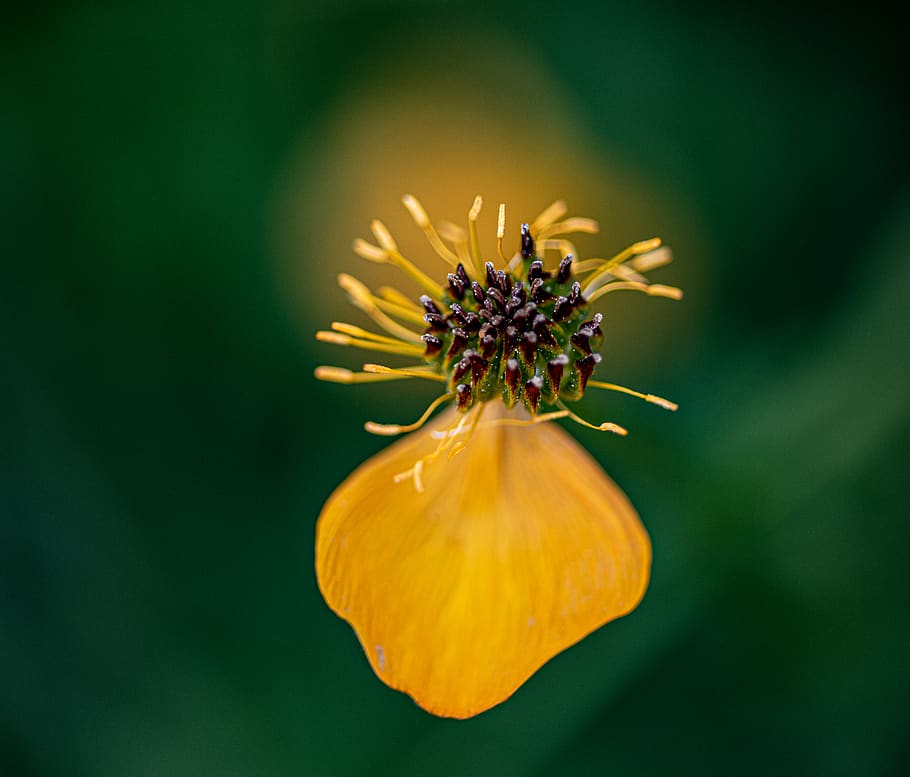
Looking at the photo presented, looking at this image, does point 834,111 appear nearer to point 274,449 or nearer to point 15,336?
point 274,449

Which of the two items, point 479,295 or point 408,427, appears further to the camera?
point 479,295

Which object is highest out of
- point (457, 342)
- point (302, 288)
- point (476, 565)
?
point (302, 288)

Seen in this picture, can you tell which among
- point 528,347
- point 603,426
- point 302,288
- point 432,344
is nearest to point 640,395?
point 603,426

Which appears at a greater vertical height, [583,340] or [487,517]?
[583,340]

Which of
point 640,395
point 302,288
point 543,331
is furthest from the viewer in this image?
point 302,288

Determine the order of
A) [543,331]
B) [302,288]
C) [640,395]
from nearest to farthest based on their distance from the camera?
1. [640,395]
2. [543,331]
3. [302,288]

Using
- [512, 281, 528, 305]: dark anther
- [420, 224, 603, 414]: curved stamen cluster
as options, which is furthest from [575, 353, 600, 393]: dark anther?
[512, 281, 528, 305]: dark anther

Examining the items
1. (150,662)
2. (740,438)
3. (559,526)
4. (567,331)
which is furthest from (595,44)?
(150,662)

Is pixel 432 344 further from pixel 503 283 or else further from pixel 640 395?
pixel 640 395
